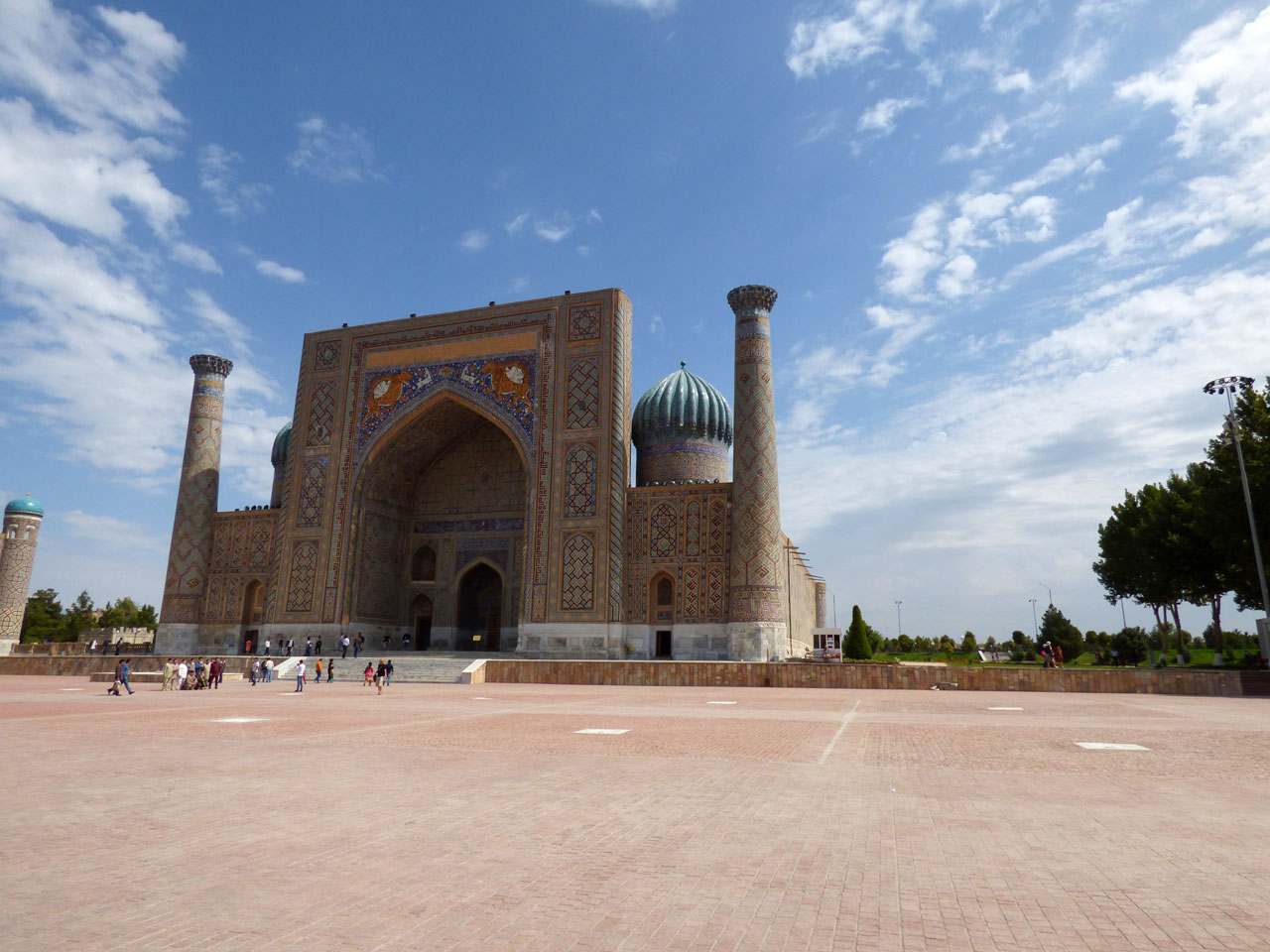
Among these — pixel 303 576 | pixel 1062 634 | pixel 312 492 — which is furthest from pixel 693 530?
pixel 1062 634

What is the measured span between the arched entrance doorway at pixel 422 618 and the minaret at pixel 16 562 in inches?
704

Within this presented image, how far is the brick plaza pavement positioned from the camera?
8.00ft

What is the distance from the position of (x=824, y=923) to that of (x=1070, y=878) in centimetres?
105

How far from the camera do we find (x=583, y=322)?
26.0m

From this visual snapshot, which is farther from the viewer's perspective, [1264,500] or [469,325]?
[469,325]

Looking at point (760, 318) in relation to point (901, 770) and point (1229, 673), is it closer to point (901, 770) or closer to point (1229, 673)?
point (1229, 673)

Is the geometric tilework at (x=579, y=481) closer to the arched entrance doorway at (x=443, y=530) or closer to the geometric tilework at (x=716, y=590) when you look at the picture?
the arched entrance doorway at (x=443, y=530)

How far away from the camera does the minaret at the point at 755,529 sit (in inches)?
886

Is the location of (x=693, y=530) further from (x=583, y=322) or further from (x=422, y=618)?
(x=422, y=618)

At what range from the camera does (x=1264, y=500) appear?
18625 mm

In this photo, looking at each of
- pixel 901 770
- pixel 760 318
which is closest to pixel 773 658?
pixel 760 318

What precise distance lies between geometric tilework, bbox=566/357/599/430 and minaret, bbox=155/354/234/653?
13.0m

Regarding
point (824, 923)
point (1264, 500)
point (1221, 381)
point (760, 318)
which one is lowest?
point (824, 923)

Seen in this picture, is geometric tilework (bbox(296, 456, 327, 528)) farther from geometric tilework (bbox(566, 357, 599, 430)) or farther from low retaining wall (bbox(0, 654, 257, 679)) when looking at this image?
geometric tilework (bbox(566, 357, 599, 430))
